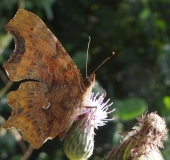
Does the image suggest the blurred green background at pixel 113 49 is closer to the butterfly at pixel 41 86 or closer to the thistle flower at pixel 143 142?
the butterfly at pixel 41 86

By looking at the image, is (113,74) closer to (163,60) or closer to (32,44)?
(163,60)

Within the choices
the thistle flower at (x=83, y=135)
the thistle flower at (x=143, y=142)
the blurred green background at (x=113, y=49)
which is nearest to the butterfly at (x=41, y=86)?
the thistle flower at (x=83, y=135)

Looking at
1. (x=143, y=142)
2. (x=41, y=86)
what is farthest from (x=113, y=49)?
(x=143, y=142)

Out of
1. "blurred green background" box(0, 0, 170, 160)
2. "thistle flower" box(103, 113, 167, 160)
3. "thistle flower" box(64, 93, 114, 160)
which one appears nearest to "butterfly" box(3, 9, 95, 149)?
"thistle flower" box(64, 93, 114, 160)

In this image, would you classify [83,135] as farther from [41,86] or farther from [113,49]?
[113,49]

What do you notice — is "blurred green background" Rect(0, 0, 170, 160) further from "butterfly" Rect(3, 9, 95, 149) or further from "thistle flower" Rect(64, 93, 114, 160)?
"butterfly" Rect(3, 9, 95, 149)

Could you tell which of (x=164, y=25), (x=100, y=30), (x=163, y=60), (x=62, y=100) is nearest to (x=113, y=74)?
(x=100, y=30)
